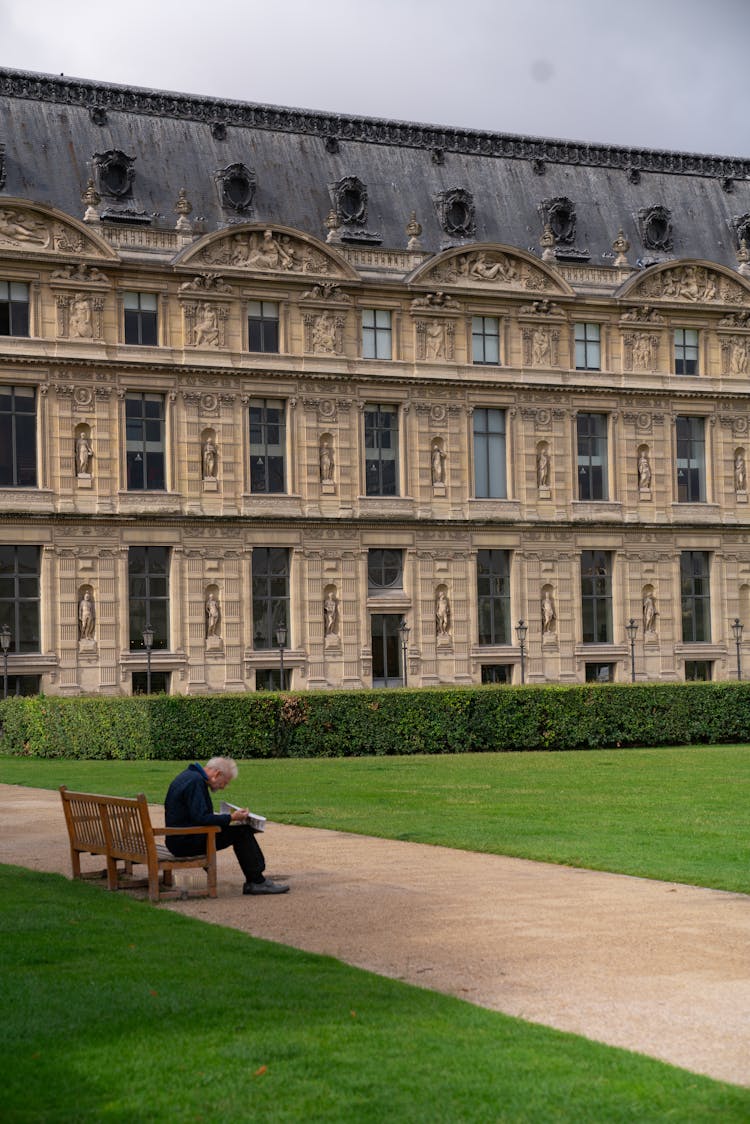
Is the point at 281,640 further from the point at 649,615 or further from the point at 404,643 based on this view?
the point at 649,615

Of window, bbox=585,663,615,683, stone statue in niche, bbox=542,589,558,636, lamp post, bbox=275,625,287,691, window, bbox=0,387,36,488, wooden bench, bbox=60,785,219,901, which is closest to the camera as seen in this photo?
wooden bench, bbox=60,785,219,901

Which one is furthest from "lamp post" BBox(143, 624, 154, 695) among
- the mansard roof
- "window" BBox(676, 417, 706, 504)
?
"window" BBox(676, 417, 706, 504)

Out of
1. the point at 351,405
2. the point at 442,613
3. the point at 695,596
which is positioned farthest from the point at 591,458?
the point at 351,405

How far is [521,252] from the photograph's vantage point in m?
73.2

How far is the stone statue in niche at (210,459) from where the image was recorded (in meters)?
68.5

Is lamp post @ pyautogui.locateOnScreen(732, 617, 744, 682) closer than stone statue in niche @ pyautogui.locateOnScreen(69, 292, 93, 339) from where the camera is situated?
No

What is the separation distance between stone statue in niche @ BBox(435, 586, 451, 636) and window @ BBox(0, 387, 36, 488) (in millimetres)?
17388

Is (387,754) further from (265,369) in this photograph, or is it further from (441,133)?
(441,133)

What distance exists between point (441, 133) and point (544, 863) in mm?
59934

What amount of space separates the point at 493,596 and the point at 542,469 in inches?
237

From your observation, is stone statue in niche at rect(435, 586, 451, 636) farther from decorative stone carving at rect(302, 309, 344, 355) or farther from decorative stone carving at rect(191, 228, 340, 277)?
decorative stone carving at rect(191, 228, 340, 277)

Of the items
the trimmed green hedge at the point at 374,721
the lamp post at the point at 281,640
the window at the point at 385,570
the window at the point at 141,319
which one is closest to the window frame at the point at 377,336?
the window at the point at 385,570

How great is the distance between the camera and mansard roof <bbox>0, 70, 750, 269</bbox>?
228ft

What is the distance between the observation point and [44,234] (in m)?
65.7
